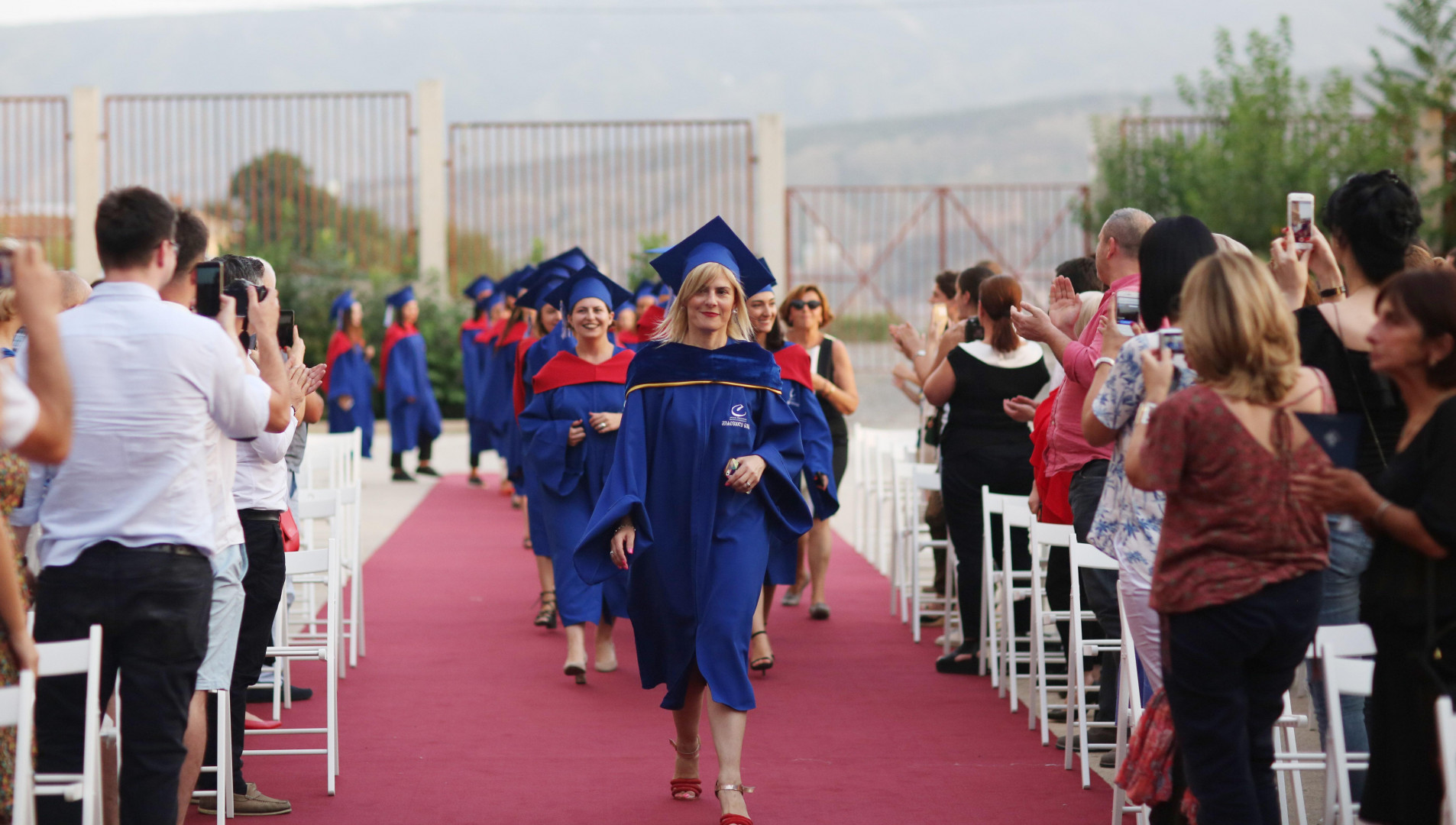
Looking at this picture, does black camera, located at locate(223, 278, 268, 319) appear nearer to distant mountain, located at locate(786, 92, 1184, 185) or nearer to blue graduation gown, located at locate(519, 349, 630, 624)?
blue graduation gown, located at locate(519, 349, 630, 624)

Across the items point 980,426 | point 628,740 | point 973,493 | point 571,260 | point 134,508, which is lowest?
point 628,740

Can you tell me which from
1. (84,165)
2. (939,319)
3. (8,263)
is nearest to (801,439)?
(939,319)

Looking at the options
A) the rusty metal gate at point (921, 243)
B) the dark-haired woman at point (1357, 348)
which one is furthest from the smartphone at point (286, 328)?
the rusty metal gate at point (921, 243)

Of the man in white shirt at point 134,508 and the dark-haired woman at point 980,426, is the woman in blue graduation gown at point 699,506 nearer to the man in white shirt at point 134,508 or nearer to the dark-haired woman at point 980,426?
the man in white shirt at point 134,508

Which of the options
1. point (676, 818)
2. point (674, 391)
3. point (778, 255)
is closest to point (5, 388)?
point (674, 391)

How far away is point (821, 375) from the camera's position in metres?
8.53

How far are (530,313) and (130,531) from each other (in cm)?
708

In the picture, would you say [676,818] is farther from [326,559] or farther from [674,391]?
[326,559]

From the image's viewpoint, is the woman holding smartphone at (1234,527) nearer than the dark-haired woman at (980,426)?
Yes

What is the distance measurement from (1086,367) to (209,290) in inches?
106

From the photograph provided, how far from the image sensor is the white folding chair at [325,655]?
5.08 metres

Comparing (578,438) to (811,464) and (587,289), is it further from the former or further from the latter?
(811,464)

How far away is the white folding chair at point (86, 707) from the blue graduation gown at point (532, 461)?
3.88 m

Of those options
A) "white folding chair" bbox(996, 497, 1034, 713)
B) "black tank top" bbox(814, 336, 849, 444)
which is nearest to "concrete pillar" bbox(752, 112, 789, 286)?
"black tank top" bbox(814, 336, 849, 444)
